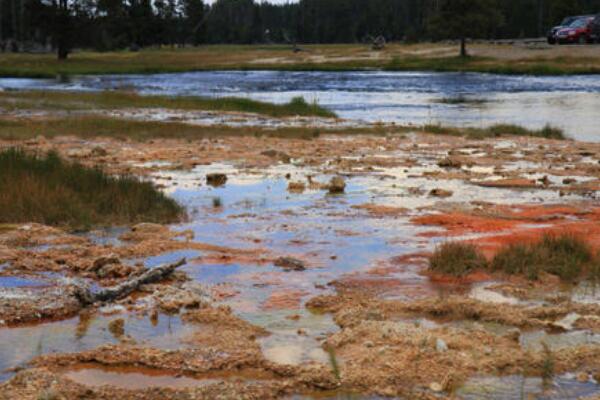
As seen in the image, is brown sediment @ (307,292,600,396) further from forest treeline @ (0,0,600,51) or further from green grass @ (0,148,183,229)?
forest treeline @ (0,0,600,51)

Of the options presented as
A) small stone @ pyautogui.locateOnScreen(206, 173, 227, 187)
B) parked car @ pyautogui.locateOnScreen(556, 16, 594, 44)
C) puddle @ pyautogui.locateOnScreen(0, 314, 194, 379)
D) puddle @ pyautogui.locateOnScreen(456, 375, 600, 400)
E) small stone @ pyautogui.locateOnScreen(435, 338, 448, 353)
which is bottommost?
small stone @ pyautogui.locateOnScreen(206, 173, 227, 187)

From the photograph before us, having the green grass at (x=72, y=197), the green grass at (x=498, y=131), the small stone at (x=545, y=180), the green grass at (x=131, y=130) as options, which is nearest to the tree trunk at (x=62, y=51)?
the green grass at (x=131, y=130)

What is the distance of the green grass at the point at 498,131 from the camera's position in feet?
73.7

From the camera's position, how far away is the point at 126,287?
7.62 m

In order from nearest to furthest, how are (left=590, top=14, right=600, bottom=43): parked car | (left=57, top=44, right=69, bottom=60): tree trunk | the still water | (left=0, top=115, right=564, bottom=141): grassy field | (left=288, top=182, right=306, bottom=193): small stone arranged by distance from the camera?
1. (left=288, top=182, right=306, bottom=193): small stone
2. (left=0, top=115, right=564, bottom=141): grassy field
3. the still water
4. (left=590, top=14, right=600, bottom=43): parked car
5. (left=57, top=44, right=69, bottom=60): tree trunk

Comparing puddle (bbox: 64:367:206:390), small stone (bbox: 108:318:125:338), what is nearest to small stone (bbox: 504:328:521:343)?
puddle (bbox: 64:367:206:390)

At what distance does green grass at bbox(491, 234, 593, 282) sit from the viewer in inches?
330

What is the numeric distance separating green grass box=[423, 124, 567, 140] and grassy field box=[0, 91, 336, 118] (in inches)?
240

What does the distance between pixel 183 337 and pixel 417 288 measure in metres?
2.35

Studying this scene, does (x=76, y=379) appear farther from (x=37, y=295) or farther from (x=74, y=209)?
(x=74, y=209)

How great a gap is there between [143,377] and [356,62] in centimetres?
6792

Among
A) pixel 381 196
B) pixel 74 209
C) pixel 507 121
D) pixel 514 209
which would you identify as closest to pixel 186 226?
pixel 74 209

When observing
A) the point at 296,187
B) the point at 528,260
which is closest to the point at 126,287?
the point at 528,260

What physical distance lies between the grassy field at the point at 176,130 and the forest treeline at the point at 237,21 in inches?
699
